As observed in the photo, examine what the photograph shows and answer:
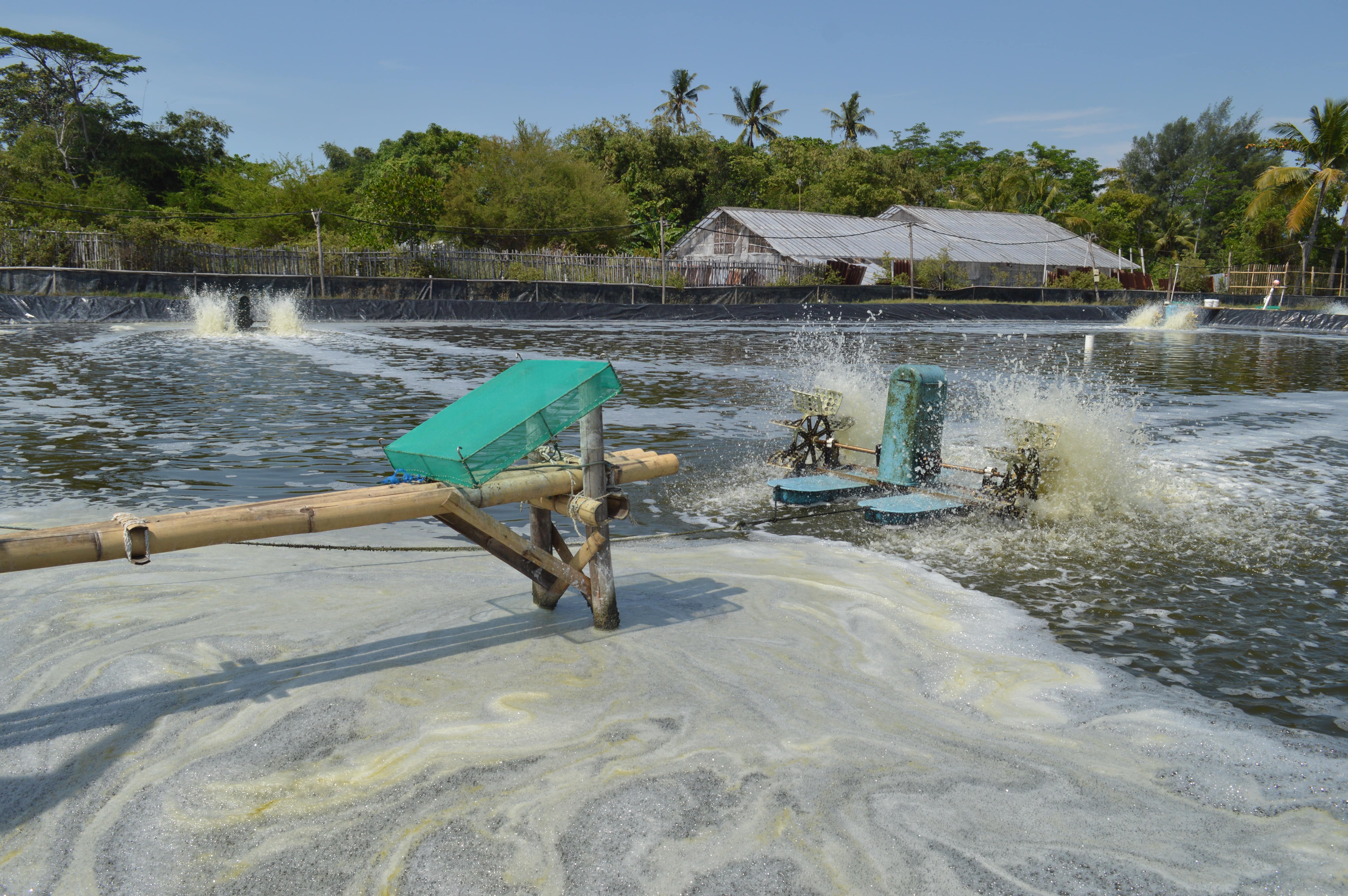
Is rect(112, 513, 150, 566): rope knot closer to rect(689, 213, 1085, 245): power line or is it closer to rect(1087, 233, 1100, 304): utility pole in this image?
rect(689, 213, 1085, 245): power line

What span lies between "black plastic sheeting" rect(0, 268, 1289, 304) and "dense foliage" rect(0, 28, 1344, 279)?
16.7ft

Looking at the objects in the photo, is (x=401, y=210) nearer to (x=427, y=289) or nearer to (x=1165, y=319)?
(x=427, y=289)

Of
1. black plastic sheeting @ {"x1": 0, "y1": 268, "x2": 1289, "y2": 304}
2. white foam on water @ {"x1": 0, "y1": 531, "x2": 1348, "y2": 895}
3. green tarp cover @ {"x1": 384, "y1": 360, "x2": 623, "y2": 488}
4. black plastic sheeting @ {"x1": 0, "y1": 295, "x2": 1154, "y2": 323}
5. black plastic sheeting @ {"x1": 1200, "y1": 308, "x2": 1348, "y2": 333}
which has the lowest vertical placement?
white foam on water @ {"x1": 0, "y1": 531, "x2": 1348, "y2": 895}

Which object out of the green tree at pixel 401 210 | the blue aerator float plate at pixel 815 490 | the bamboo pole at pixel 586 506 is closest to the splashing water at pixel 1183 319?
the green tree at pixel 401 210

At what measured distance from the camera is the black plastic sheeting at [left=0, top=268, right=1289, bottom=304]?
104 feet

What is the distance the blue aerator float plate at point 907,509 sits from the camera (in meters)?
7.68

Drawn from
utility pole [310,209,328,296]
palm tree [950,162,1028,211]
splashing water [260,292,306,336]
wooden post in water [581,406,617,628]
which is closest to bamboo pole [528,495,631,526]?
wooden post in water [581,406,617,628]

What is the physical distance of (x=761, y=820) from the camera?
3.46 m

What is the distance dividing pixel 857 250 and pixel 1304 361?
99.3ft

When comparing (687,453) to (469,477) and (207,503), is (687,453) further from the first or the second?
(469,477)

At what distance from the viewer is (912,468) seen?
841cm

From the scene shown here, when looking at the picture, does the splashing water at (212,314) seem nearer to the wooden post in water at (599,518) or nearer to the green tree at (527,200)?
the green tree at (527,200)

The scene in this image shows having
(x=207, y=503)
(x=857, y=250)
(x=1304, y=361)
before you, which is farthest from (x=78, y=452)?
(x=857, y=250)

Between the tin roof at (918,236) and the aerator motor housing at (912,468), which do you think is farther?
the tin roof at (918,236)
